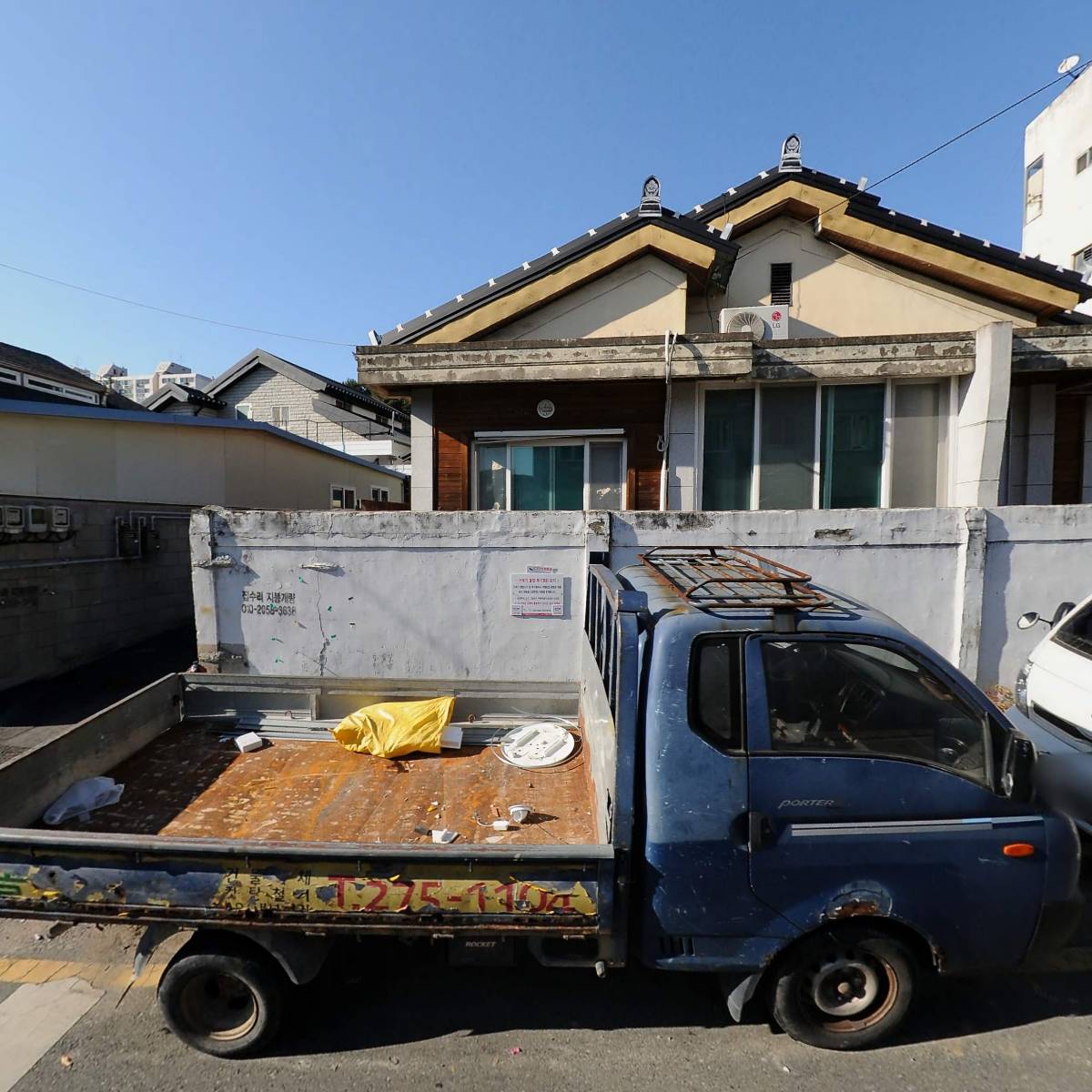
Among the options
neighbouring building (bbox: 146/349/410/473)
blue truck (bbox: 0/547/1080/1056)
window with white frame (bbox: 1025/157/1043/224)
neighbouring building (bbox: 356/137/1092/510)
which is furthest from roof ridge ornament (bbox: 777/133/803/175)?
window with white frame (bbox: 1025/157/1043/224)

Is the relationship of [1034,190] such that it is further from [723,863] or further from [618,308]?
[723,863]

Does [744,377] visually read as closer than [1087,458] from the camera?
Yes

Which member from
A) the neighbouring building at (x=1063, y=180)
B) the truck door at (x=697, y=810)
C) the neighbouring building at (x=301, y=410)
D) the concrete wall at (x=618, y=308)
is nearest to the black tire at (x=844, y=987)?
the truck door at (x=697, y=810)

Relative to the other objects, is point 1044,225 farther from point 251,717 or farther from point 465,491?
point 251,717

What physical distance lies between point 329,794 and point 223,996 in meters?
1.01

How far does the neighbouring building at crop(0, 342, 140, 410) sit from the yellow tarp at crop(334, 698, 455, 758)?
1363 centimetres

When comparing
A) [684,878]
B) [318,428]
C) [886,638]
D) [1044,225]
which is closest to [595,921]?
[684,878]

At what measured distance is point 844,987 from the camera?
8.77ft

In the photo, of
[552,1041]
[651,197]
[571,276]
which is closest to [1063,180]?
[651,197]

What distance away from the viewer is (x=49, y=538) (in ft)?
26.2

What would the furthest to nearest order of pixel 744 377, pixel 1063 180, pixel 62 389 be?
pixel 1063 180
pixel 62 389
pixel 744 377

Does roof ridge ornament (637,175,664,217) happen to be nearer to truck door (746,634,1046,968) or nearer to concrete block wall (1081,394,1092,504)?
concrete block wall (1081,394,1092,504)

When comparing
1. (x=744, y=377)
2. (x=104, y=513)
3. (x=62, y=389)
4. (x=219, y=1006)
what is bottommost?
(x=219, y=1006)

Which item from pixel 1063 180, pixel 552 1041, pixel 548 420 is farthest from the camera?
pixel 1063 180
